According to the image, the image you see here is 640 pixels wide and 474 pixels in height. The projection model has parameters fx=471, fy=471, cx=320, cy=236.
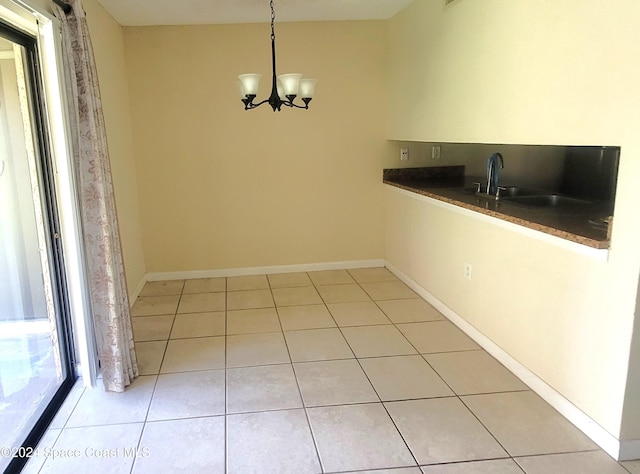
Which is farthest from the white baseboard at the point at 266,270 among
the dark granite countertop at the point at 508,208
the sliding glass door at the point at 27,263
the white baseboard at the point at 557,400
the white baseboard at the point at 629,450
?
the white baseboard at the point at 629,450

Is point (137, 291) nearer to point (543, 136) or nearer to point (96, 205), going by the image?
point (96, 205)

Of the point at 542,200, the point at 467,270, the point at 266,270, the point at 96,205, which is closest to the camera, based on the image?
the point at 96,205

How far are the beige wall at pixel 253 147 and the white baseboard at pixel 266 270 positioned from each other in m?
0.05

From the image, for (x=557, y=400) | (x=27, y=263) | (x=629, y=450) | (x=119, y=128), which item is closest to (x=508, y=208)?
(x=557, y=400)

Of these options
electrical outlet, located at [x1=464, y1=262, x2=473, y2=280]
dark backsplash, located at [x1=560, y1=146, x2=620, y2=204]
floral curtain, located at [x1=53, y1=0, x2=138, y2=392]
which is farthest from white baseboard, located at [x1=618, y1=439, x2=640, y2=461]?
floral curtain, located at [x1=53, y1=0, x2=138, y2=392]

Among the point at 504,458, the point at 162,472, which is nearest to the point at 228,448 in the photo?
the point at 162,472

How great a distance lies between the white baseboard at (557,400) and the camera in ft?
6.60

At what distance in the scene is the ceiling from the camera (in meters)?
3.60

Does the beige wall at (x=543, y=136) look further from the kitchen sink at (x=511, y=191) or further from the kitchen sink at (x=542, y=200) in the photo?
the kitchen sink at (x=542, y=200)

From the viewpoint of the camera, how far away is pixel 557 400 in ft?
7.80

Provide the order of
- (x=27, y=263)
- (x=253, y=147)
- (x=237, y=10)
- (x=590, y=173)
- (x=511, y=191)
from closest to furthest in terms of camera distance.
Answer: (x=27, y=263)
(x=590, y=173)
(x=511, y=191)
(x=237, y=10)
(x=253, y=147)

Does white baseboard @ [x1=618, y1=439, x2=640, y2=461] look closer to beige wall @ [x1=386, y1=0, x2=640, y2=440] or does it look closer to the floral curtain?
beige wall @ [x1=386, y1=0, x2=640, y2=440]

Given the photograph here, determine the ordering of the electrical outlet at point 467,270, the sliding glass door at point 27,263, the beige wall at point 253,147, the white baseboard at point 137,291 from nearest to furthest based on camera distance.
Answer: the sliding glass door at point 27,263, the electrical outlet at point 467,270, the white baseboard at point 137,291, the beige wall at point 253,147

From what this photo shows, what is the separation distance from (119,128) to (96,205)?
1675 millimetres
